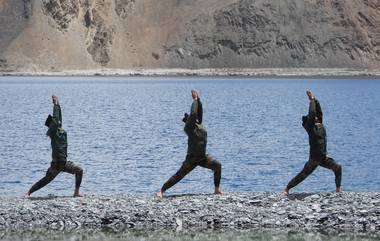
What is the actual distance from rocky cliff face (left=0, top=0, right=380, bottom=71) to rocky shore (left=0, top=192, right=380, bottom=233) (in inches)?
5960

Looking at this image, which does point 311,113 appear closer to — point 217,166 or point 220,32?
point 217,166

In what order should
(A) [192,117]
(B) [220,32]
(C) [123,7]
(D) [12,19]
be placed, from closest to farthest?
(A) [192,117] < (D) [12,19] < (C) [123,7] < (B) [220,32]

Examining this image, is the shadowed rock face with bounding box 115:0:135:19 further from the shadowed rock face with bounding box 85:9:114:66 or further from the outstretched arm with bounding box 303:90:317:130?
the outstretched arm with bounding box 303:90:317:130

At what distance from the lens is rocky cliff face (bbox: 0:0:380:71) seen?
174 meters

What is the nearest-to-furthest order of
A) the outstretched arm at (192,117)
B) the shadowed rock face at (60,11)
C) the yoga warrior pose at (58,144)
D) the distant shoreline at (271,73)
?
the outstretched arm at (192,117)
the yoga warrior pose at (58,144)
the shadowed rock face at (60,11)
the distant shoreline at (271,73)

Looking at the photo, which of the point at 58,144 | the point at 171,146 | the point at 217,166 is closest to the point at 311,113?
the point at 217,166

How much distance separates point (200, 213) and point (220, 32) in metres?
168

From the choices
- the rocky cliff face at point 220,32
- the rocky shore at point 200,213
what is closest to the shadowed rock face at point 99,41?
the rocky cliff face at point 220,32

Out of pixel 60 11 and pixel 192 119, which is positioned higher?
pixel 60 11

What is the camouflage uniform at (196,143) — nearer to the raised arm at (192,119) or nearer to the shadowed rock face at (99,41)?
the raised arm at (192,119)

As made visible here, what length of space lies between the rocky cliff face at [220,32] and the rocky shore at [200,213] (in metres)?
151

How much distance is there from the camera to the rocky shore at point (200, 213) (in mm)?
18828

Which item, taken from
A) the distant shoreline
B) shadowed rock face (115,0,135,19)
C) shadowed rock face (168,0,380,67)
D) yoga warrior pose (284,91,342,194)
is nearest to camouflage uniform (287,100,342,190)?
yoga warrior pose (284,91,342,194)

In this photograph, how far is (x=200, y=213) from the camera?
63.2 ft
